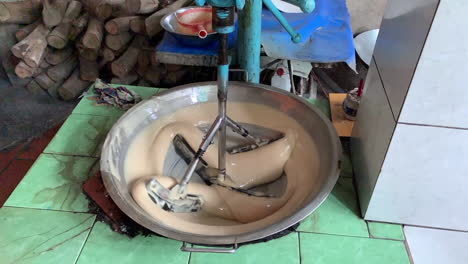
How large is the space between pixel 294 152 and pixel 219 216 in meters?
0.26

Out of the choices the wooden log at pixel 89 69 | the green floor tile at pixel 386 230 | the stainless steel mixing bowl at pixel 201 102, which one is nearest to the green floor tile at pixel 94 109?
the stainless steel mixing bowl at pixel 201 102

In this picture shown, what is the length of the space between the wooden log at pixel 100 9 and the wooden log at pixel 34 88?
2.26ft

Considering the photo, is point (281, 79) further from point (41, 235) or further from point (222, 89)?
point (41, 235)

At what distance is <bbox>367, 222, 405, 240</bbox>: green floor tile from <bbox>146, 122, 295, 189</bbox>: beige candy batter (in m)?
0.28

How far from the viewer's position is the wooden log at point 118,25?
94.7 inches

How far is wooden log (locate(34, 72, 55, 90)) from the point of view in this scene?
8.88ft

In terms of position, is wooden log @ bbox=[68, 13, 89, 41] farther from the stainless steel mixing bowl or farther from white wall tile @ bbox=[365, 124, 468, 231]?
white wall tile @ bbox=[365, 124, 468, 231]

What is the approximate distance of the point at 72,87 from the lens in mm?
2729

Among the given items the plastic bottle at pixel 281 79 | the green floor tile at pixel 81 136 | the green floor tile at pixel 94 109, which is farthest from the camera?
the plastic bottle at pixel 281 79

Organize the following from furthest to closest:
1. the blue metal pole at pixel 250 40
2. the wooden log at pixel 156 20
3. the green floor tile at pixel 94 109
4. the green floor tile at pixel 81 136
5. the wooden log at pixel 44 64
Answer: the wooden log at pixel 44 64 → the wooden log at pixel 156 20 → the blue metal pole at pixel 250 40 → the green floor tile at pixel 94 109 → the green floor tile at pixel 81 136

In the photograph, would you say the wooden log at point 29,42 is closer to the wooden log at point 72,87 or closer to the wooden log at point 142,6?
the wooden log at point 72,87

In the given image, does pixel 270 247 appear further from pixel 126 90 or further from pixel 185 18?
pixel 185 18

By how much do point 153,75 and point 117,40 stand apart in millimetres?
320

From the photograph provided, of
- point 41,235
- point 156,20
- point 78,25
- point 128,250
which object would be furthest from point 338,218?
point 78,25
